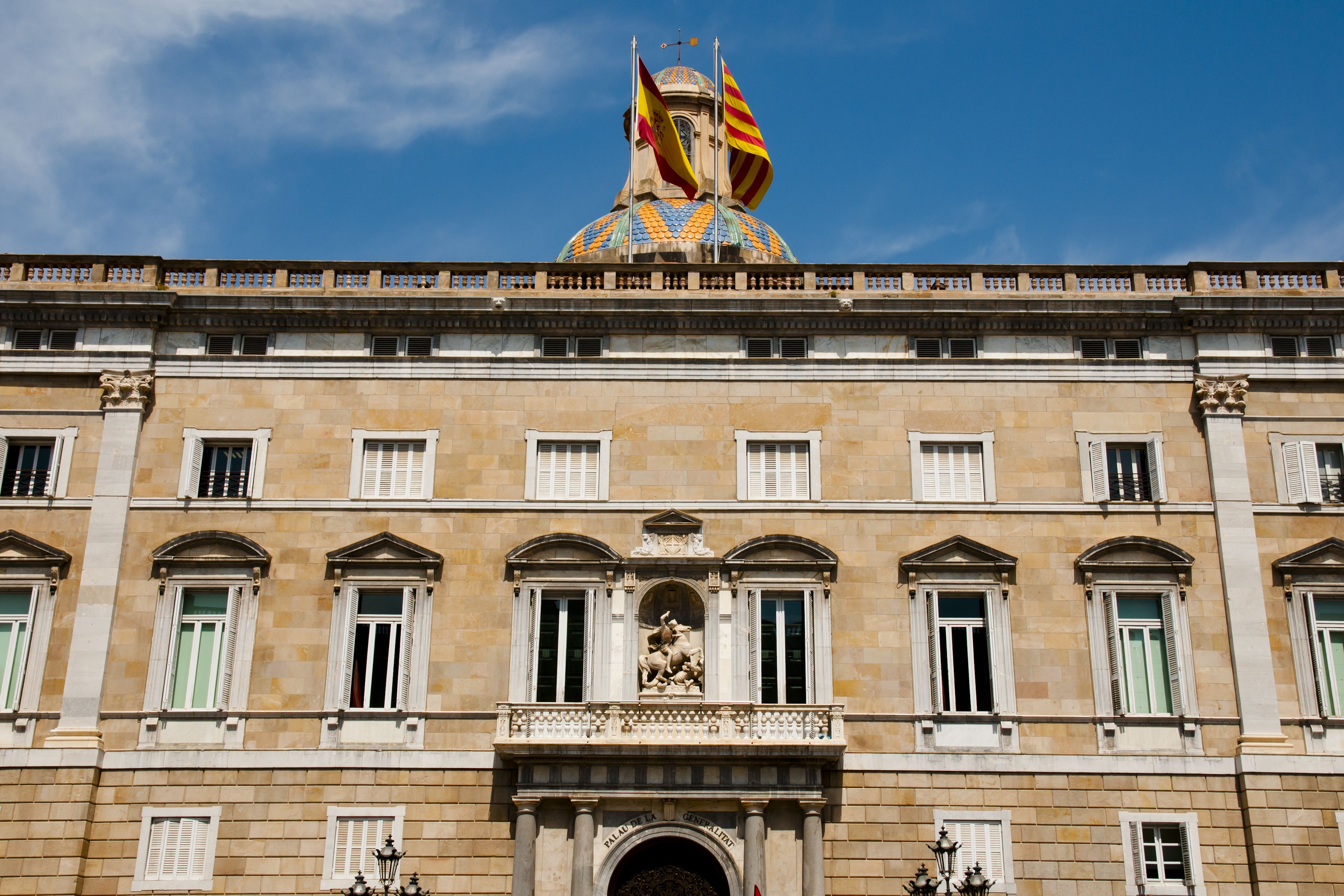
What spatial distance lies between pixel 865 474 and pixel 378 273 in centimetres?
1232

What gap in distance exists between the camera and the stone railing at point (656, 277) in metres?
33.3

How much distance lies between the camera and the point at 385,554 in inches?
1217

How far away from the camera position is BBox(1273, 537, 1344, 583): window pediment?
3061 centimetres

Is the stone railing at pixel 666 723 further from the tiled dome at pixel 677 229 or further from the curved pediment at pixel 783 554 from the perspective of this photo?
the tiled dome at pixel 677 229

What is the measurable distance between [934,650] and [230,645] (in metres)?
15.0

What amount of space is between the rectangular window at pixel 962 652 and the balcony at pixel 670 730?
259cm

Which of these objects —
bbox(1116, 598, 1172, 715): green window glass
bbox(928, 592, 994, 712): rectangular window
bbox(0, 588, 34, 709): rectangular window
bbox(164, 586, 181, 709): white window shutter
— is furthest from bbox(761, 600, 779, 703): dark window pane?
bbox(0, 588, 34, 709): rectangular window

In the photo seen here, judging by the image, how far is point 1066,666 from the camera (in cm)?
3014

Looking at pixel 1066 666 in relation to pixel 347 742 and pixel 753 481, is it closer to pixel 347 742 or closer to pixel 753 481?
pixel 753 481

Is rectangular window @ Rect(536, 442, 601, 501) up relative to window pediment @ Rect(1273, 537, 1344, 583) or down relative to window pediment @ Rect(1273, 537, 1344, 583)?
up

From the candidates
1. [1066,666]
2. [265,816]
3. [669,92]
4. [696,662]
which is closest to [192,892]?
[265,816]

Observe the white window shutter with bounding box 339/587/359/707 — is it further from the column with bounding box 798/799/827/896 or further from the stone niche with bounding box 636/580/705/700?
the column with bounding box 798/799/827/896

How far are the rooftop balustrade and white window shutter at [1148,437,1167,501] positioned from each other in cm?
385

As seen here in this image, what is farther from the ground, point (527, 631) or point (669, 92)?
point (669, 92)
